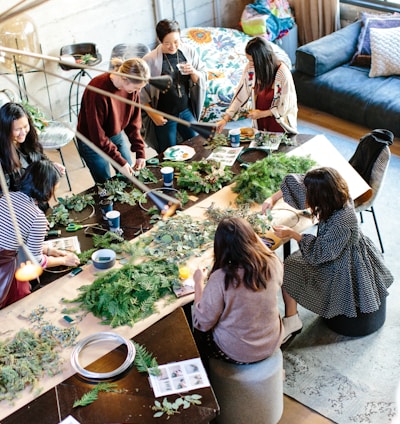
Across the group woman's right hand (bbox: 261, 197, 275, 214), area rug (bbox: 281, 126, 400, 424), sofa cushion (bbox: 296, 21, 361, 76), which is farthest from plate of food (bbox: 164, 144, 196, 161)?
sofa cushion (bbox: 296, 21, 361, 76)

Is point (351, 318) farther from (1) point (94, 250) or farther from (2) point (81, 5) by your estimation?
(2) point (81, 5)

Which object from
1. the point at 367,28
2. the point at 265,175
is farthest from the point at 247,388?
the point at 367,28

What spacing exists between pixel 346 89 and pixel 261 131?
187 centimetres

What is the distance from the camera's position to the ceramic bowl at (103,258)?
337 cm

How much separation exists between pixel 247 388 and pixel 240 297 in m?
0.48

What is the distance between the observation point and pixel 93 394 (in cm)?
269

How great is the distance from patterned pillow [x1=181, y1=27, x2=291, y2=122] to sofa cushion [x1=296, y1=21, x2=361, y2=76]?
170 millimetres

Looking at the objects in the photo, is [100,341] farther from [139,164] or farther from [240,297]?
[139,164]

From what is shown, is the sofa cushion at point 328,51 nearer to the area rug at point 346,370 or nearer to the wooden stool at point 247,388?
the area rug at point 346,370

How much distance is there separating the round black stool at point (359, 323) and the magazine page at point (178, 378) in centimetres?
128

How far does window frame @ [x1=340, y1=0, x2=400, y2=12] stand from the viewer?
6.51m

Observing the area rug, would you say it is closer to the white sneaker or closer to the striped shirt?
the white sneaker

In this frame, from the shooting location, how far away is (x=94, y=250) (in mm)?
3516

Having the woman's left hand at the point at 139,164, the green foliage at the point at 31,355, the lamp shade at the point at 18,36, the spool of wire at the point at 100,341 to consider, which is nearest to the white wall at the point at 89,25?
the lamp shade at the point at 18,36
